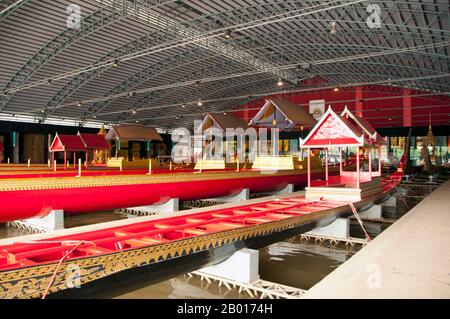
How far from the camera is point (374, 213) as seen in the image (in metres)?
10.3

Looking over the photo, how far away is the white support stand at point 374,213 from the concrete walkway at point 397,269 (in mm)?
4504

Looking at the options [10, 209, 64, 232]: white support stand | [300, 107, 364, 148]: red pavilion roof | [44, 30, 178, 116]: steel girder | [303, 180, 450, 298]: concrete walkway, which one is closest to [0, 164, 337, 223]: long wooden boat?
[10, 209, 64, 232]: white support stand

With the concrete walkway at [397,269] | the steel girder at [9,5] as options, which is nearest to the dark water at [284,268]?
the concrete walkway at [397,269]

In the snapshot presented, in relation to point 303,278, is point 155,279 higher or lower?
higher

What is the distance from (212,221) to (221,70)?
20.4 m

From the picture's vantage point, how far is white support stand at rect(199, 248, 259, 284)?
Result: 196 inches

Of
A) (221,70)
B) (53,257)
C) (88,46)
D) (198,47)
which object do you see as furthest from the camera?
(221,70)

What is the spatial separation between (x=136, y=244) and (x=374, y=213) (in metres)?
8.56

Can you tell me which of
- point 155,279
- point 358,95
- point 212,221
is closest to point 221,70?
point 358,95

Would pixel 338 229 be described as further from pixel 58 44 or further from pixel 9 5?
pixel 58 44

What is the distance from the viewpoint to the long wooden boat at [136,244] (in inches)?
116

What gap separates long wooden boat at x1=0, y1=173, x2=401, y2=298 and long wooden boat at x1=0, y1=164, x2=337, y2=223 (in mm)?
3175

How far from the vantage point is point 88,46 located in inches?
741

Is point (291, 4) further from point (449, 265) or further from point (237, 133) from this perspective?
point (449, 265)
